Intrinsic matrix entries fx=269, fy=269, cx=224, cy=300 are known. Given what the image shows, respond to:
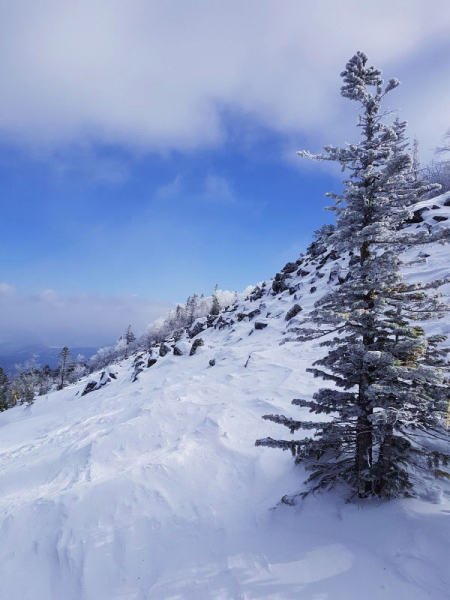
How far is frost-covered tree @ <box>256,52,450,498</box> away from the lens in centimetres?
488

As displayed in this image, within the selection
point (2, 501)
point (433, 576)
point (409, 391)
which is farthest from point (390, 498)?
point (2, 501)

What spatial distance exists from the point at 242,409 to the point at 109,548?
6.39 meters

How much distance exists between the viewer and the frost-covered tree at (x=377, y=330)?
4.88m

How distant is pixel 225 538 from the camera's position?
564cm

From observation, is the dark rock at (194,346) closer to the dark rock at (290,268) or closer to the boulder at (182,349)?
the boulder at (182,349)

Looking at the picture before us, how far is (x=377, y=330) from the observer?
535cm

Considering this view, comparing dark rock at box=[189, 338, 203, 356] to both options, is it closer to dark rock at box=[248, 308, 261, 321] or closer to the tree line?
dark rock at box=[248, 308, 261, 321]

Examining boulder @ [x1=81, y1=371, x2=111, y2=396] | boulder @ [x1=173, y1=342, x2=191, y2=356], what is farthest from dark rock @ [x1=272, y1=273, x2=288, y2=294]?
boulder @ [x1=81, y1=371, x2=111, y2=396]

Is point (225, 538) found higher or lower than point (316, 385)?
lower

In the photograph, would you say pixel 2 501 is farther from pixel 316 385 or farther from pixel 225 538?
pixel 316 385

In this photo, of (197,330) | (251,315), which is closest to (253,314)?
(251,315)

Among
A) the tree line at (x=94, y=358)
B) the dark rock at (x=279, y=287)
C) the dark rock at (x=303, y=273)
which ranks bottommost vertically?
the tree line at (x=94, y=358)

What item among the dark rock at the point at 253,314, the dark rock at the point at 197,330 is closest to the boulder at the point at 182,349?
the dark rock at the point at 253,314

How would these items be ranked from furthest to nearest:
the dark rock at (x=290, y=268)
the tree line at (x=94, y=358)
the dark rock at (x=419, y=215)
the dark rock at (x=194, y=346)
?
the tree line at (x=94, y=358), the dark rock at (x=290, y=268), the dark rock at (x=419, y=215), the dark rock at (x=194, y=346)
